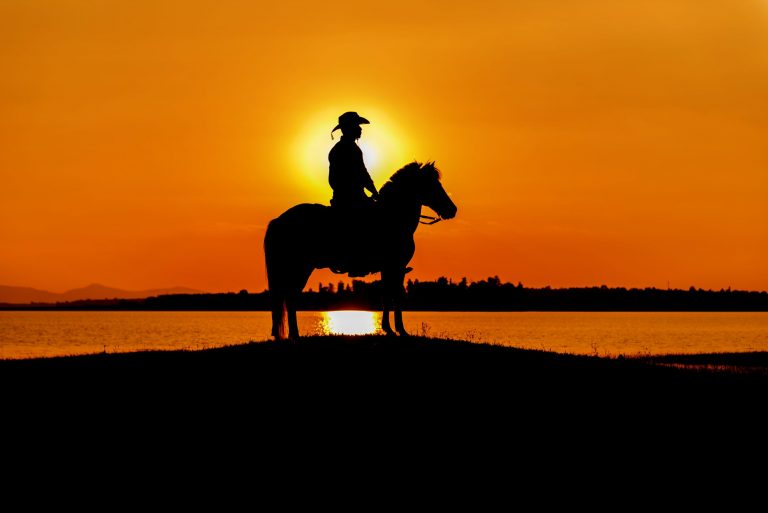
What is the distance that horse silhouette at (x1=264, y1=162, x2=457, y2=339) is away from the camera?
23.0 metres

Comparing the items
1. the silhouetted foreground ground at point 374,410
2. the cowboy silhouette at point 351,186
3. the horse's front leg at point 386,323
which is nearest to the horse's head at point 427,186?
the cowboy silhouette at point 351,186

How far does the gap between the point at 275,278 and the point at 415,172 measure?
453cm

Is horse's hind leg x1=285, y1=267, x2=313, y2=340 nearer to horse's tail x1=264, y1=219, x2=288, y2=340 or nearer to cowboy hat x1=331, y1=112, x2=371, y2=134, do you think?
horse's tail x1=264, y1=219, x2=288, y2=340

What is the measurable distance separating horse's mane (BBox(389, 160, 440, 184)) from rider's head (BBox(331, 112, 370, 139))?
1560 millimetres

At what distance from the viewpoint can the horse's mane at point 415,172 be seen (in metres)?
24.0

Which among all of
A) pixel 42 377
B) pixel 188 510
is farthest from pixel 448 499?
pixel 42 377

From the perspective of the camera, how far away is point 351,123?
23.1 metres

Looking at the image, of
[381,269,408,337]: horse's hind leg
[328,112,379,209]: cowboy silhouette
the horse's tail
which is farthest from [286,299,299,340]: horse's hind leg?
[328,112,379,209]: cowboy silhouette

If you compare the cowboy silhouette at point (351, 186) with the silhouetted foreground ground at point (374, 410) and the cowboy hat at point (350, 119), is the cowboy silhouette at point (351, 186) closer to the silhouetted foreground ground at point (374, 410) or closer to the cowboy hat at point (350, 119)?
the cowboy hat at point (350, 119)

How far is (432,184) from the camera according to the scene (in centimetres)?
2411

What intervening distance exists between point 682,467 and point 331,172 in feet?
39.6

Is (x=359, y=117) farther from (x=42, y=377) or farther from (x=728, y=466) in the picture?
(x=728, y=466)

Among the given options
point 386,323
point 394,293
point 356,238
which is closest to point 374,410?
point 356,238

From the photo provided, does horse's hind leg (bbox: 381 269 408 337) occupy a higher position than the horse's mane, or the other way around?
the horse's mane
